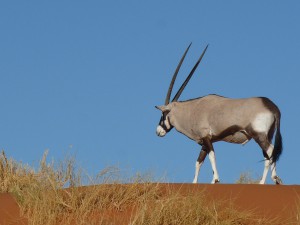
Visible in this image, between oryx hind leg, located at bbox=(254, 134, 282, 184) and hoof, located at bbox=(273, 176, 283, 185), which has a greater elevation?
oryx hind leg, located at bbox=(254, 134, 282, 184)

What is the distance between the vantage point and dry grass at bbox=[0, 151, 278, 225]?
6844mm

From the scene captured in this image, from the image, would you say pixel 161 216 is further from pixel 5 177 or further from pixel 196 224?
pixel 5 177

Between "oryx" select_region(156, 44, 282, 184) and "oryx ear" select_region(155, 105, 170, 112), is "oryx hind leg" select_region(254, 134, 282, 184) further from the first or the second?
"oryx ear" select_region(155, 105, 170, 112)

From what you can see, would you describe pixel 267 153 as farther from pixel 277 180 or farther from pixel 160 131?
pixel 160 131

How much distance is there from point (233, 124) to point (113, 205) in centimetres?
496

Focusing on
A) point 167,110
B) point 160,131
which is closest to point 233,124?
point 167,110

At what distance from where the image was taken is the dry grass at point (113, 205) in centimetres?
684

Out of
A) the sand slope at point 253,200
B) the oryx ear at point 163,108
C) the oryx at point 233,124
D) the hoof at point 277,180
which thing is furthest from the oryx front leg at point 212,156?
the sand slope at point 253,200

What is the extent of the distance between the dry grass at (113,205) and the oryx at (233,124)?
153 inches

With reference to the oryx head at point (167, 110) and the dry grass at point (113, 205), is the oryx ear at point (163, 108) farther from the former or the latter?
the dry grass at point (113, 205)

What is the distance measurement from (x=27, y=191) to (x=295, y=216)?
128 inches

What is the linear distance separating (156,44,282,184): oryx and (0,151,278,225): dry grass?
12.7 ft

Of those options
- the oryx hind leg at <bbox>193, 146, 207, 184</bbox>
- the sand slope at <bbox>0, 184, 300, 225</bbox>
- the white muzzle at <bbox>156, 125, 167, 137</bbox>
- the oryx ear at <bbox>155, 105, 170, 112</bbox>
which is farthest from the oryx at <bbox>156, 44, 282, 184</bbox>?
the sand slope at <bbox>0, 184, 300, 225</bbox>

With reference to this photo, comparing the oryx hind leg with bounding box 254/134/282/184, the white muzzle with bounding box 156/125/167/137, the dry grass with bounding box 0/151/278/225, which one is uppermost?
the white muzzle with bounding box 156/125/167/137
